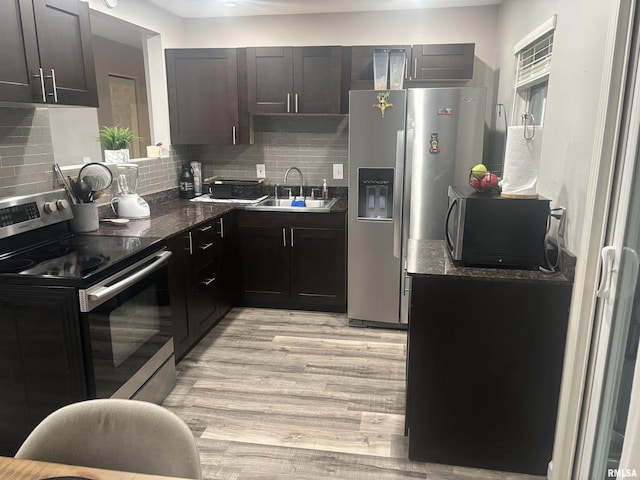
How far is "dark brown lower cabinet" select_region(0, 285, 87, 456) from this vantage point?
1952 millimetres

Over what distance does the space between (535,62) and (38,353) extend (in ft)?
10.0

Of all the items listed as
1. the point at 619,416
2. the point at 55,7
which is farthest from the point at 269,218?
the point at 619,416

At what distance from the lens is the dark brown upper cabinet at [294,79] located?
12.5 feet

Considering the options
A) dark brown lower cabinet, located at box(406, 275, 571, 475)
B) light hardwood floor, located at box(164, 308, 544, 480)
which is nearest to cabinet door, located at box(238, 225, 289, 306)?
light hardwood floor, located at box(164, 308, 544, 480)

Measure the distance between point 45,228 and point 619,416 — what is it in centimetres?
269

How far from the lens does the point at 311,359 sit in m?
3.19

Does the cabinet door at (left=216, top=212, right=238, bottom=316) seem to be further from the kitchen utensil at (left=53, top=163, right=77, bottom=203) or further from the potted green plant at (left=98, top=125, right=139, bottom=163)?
the kitchen utensil at (left=53, top=163, right=77, bottom=203)

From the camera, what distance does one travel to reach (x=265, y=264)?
3955 mm

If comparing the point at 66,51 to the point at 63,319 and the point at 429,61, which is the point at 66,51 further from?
the point at 429,61

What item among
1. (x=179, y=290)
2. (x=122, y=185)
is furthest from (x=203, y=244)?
(x=122, y=185)

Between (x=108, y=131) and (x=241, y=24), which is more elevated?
(x=241, y=24)

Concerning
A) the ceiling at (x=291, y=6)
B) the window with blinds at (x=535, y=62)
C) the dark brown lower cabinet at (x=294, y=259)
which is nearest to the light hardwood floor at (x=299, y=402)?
the dark brown lower cabinet at (x=294, y=259)

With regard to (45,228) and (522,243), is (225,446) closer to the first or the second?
(45,228)

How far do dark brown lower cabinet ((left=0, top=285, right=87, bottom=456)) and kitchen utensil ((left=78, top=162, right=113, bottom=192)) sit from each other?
3.01 ft
